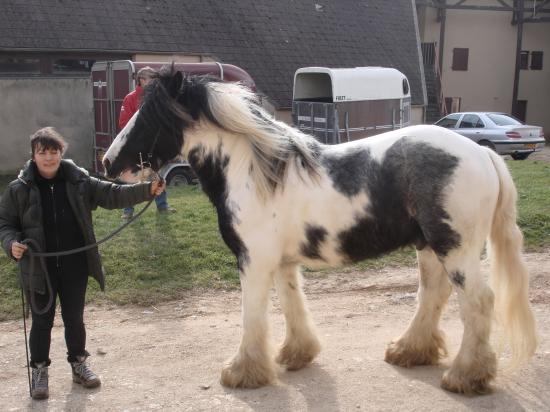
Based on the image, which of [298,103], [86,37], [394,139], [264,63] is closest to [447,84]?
[264,63]

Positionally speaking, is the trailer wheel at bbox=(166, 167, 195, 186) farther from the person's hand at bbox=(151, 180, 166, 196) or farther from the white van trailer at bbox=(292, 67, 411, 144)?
the person's hand at bbox=(151, 180, 166, 196)

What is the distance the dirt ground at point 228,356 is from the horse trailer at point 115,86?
21.8 ft

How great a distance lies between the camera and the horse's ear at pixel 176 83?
12.8ft

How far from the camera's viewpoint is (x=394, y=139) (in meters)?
3.82

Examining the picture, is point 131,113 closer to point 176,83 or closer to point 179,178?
point 176,83

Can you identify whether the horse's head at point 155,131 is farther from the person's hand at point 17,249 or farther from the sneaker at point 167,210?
the sneaker at point 167,210

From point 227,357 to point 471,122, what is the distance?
1705cm

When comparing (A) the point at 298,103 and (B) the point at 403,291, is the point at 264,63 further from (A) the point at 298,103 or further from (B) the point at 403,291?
(B) the point at 403,291

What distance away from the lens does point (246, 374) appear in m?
4.02

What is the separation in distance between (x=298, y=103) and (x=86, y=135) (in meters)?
5.69

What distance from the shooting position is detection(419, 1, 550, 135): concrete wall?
97.1ft

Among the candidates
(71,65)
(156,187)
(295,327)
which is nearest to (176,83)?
(156,187)

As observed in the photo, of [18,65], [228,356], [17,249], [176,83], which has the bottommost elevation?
[228,356]

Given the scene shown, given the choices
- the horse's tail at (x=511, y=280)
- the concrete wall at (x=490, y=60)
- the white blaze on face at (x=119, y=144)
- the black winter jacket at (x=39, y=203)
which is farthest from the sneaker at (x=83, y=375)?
the concrete wall at (x=490, y=60)
